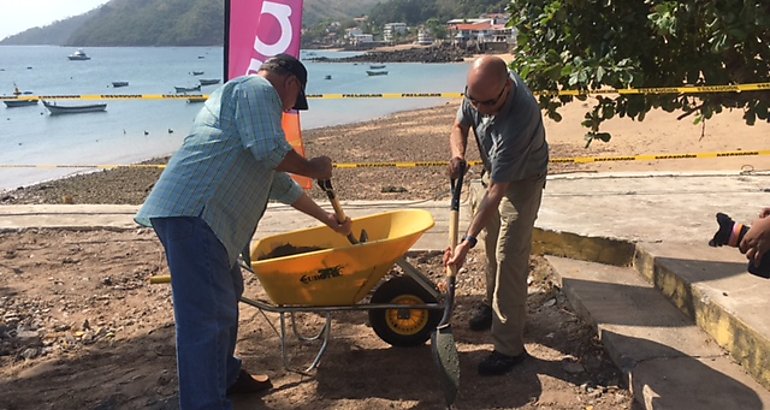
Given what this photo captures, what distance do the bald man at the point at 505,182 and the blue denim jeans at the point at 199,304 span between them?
114cm

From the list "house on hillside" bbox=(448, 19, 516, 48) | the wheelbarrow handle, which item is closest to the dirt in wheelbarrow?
the wheelbarrow handle

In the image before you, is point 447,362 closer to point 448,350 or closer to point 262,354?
point 448,350

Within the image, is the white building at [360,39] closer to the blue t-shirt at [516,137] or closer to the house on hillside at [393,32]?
the house on hillside at [393,32]

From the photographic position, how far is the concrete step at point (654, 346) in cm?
293

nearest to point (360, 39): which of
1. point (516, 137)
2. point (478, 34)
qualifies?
point (478, 34)

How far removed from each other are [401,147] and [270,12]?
35.6ft

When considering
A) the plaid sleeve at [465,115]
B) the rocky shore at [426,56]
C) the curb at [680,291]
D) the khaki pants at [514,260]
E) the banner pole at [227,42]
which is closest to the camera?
the curb at [680,291]

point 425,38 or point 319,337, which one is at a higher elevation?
point 425,38

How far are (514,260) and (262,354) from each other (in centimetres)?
166

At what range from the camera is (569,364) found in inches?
139

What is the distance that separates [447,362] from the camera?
10.4 feet

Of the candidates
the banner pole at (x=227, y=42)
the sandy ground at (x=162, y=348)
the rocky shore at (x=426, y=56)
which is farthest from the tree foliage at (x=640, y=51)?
the rocky shore at (x=426, y=56)

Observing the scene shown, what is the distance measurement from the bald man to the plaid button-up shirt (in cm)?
100

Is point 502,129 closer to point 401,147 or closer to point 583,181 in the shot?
point 583,181
